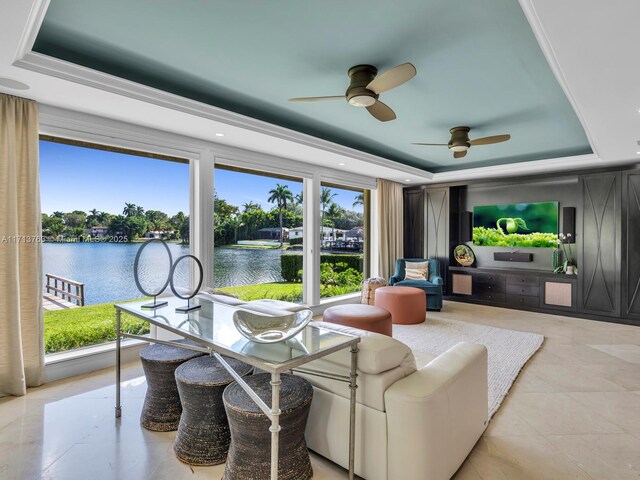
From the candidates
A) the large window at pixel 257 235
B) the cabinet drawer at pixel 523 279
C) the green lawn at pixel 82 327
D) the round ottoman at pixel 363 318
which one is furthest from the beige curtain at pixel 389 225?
the green lawn at pixel 82 327

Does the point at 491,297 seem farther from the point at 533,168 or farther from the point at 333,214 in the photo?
the point at 333,214

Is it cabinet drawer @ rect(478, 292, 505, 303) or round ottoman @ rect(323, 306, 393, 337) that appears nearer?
round ottoman @ rect(323, 306, 393, 337)

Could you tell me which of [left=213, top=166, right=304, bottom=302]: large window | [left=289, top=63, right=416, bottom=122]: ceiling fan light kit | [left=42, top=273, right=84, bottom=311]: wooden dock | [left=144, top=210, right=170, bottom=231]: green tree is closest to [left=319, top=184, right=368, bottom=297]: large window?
[left=213, top=166, right=304, bottom=302]: large window

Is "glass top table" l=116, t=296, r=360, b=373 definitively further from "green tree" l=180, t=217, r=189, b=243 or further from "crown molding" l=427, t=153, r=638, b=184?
"crown molding" l=427, t=153, r=638, b=184

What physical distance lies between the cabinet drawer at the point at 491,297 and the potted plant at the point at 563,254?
92 centimetres

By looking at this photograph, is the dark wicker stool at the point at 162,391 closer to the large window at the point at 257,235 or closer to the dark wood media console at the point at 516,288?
the large window at the point at 257,235

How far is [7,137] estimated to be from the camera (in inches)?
108

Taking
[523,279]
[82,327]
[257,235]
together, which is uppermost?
[257,235]

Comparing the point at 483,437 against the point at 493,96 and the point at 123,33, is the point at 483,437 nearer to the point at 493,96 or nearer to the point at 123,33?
the point at 493,96

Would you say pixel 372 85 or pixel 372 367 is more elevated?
pixel 372 85

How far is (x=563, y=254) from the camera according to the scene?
229 inches

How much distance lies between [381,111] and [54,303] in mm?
3429

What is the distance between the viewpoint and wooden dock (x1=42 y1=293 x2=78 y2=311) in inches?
125

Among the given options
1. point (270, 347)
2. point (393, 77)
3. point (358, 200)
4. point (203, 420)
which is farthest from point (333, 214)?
point (270, 347)
